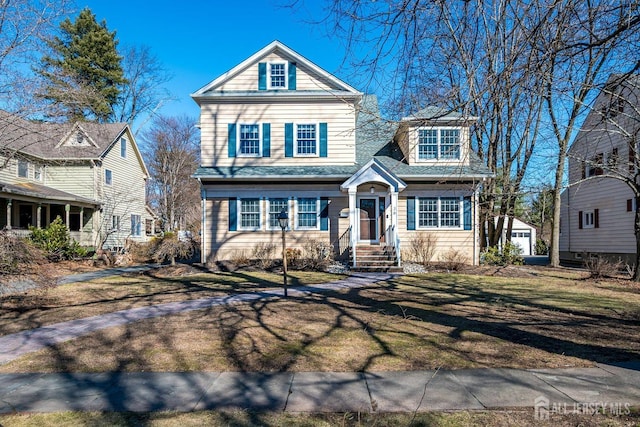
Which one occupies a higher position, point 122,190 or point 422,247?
point 122,190

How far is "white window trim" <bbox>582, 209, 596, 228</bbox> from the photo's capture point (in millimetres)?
21278

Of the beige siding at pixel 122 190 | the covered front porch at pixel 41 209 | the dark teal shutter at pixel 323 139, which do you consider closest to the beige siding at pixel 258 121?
the dark teal shutter at pixel 323 139

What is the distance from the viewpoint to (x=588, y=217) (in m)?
22.0

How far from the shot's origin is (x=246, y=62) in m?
16.0

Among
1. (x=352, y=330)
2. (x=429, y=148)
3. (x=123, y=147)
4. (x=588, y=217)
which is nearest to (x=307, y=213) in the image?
(x=429, y=148)

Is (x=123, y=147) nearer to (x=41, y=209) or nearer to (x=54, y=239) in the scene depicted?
(x=41, y=209)

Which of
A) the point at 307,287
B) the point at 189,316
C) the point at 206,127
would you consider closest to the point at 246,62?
the point at 206,127

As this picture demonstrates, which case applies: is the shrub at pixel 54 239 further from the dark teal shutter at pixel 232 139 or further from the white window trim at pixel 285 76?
the white window trim at pixel 285 76

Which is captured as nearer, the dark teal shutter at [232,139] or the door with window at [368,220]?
the door with window at [368,220]

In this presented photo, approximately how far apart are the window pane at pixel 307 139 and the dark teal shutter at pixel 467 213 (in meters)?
6.80

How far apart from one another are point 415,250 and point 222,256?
8.18 metres

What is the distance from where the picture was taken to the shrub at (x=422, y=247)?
15.9m

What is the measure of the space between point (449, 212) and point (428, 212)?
0.89m

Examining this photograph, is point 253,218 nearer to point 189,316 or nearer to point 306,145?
point 306,145
